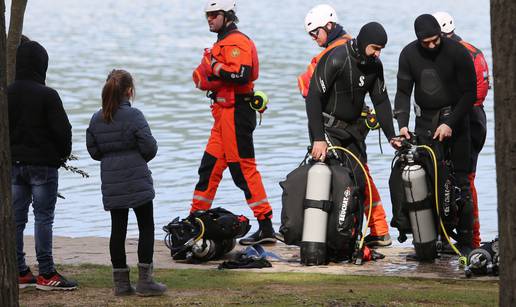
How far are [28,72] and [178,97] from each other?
15.9 metres

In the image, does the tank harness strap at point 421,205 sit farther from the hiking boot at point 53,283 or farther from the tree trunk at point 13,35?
the tree trunk at point 13,35

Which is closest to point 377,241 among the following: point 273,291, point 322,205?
point 322,205

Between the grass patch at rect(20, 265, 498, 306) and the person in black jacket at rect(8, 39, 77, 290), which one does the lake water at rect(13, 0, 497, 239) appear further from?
the person in black jacket at rect(8, 39, 77, 290)

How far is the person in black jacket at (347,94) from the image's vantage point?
9.74 m

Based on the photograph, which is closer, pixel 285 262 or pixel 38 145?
pixel 38 145

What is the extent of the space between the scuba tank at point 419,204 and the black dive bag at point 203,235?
136 cm

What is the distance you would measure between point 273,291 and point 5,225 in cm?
225

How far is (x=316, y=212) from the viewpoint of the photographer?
958cm

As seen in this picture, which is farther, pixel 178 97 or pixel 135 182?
pixel 178 97

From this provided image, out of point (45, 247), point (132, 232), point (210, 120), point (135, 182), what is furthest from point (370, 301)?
point (210, 120)

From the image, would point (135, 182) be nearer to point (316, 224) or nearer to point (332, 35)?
point (316, 224)

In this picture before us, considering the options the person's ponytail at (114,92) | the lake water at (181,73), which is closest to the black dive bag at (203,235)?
the person's ponytail at (114,92)

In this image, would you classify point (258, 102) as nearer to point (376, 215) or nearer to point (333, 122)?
point (333, 122)

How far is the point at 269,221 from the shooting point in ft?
35.7
